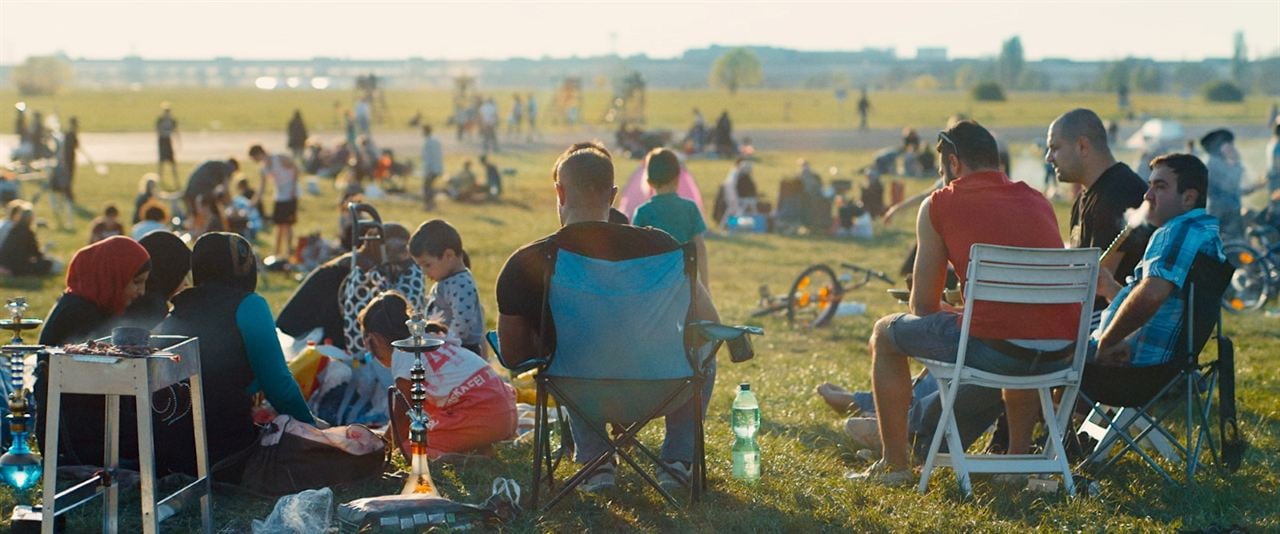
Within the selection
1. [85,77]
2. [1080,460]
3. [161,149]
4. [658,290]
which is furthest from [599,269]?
[85,77]

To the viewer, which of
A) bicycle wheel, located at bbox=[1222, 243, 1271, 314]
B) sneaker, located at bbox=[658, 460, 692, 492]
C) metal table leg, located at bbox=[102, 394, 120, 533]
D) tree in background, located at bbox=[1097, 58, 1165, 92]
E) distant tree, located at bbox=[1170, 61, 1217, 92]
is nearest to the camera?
metal table leg, located at bbox=[102, 394, 120, 533]

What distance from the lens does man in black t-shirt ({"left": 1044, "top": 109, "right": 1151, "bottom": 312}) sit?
20.2 feet

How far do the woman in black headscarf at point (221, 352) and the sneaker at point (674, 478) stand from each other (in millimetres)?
1564

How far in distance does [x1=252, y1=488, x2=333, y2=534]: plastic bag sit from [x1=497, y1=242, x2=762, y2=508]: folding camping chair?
0.78m

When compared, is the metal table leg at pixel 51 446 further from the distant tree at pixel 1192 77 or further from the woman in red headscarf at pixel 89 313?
the distant tree at pixel 1192 77

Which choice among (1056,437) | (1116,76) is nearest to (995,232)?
(1056,437)

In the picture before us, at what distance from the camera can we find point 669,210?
290 inches

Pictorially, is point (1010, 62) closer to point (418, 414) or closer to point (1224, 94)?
point (1224, 94)

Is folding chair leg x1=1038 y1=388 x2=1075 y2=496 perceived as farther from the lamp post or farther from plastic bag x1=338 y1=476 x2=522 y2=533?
the lamp post

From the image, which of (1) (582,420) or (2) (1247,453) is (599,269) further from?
(2) (1247,453)

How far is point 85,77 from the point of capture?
193000 mm

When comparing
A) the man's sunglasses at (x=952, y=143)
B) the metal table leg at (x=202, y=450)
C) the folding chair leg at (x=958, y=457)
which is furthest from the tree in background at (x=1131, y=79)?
the metal table leg at (x=202, y=450)

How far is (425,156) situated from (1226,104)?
64909 millimetres

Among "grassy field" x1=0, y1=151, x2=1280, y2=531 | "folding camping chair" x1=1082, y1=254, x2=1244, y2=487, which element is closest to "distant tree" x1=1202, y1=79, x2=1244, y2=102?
"grassy field" x1=0, y1=151, x2=1280, y2=531
